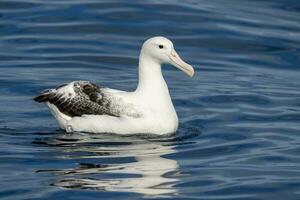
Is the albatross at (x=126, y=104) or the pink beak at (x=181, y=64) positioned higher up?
the pink beak at (x=181, y=64)

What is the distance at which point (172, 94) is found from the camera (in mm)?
19688

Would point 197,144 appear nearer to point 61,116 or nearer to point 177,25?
point 61,116

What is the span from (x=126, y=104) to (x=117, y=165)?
1.86 metres

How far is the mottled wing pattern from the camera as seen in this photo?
16.6 metres

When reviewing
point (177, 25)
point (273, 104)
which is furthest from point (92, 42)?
point (273, 104)

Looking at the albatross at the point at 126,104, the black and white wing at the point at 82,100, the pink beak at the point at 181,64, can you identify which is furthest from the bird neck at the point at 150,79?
the black and white wing at the point at 82,100

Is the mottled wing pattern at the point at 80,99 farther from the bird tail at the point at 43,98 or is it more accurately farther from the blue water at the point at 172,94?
the blue water at the point at 172,94

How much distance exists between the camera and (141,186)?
45.1 ft

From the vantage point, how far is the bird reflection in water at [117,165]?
1376cm

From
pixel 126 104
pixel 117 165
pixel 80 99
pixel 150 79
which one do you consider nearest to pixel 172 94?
pixel 150 79

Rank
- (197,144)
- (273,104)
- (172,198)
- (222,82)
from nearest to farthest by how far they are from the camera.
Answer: (172,198) < (197,144) < (273,104) < (222,82)

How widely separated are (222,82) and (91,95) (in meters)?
4.58

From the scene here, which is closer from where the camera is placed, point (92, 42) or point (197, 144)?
point (197, 144)

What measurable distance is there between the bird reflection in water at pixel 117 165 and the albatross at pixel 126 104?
0.18 meters
